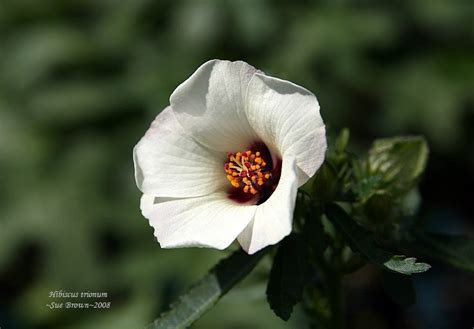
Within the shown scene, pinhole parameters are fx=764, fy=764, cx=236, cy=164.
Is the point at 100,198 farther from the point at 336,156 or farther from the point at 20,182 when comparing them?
the point at 336,156

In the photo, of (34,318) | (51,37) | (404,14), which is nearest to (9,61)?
(51,37)

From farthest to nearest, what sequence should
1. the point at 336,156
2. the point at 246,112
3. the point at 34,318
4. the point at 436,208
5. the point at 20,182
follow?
1. the point at 436,208
2. the point at 20,182
3. the point at 34,318
4. the point at 336,156
5. the point at 246,112

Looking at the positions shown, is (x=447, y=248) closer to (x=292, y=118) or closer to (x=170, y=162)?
(x=292, y=118)

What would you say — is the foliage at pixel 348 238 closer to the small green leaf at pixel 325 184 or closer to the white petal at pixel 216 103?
the small green leaf at pixel 325 184

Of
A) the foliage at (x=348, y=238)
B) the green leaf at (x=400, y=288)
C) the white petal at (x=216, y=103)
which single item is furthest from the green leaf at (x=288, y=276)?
the white petal at (x=216, y=103)

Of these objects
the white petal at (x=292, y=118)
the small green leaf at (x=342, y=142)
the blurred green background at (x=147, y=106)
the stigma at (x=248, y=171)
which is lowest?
the blurred green background at (x=147, y=106)

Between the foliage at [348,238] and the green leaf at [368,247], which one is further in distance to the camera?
the foliage at [348,238]
